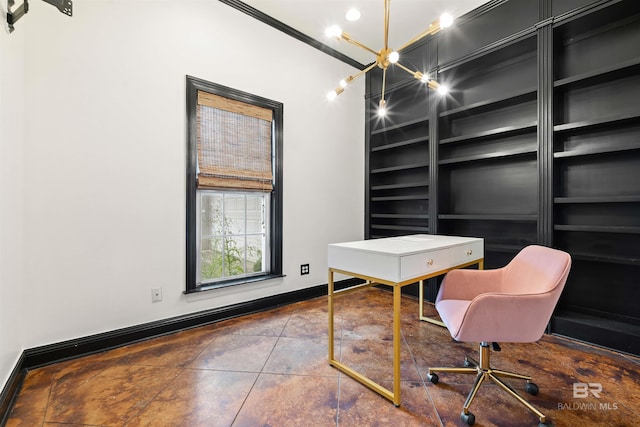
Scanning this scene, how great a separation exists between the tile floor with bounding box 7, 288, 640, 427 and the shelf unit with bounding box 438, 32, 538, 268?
1084mm

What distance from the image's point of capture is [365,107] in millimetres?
3906

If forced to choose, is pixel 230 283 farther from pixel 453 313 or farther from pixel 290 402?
pixel 453 313

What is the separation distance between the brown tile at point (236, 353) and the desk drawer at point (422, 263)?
1.14 m

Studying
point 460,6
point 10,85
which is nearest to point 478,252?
point 460,6

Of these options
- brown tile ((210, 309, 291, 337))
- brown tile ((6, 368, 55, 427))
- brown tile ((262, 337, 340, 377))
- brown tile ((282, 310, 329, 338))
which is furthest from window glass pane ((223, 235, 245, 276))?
brown tile ((6, 368, 55, 427))

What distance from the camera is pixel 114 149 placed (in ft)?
6.84

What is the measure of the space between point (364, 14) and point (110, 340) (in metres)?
3.59

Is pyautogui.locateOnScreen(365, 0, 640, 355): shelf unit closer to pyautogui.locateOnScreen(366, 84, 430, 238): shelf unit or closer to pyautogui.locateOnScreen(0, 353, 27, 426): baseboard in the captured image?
pyautogui.locateOnScreen(366, 84, 430, 238): shelf unit

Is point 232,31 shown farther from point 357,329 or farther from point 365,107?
point 357,329

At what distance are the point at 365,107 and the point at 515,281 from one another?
289 cm

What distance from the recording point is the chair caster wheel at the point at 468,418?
134 cm

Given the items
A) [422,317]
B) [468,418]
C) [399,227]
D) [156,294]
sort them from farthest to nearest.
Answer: [399,227] → [422,317] → [156,294] → [468,418]

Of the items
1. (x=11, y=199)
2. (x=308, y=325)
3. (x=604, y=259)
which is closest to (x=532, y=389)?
(x=604, y=259)

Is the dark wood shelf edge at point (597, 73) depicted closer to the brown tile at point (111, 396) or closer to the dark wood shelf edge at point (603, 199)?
the dark wood shelf edge at point (603, 199)
